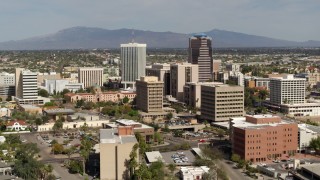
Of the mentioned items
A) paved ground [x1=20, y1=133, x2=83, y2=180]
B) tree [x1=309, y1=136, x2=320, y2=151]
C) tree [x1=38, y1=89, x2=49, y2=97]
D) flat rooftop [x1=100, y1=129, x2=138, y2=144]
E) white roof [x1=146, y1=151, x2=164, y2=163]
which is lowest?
paved ground [x1=20, y1=133, x2=83, y2=180]

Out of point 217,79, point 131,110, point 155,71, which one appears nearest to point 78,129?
point 131,110

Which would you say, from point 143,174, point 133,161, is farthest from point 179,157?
point 143,174

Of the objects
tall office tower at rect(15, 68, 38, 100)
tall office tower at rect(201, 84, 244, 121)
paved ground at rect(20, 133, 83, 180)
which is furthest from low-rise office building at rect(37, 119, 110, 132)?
tall office tower at rect(15, 68, 38, 100)

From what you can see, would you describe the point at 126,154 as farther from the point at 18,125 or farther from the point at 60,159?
the point at 18,125

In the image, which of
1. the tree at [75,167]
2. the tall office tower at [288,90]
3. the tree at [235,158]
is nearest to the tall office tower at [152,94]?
the tall office tower at [288,90]

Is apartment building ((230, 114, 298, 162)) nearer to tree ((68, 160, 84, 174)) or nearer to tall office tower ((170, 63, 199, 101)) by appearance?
tree ((68, 160, 84, 174))

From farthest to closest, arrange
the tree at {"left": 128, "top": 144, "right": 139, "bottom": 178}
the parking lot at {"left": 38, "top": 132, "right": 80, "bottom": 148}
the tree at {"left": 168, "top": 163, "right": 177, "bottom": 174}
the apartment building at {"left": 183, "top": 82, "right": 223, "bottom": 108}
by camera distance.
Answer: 1. the apartment building at {"left": 183, "top": 82, "right": 223, "bottom": 108}
2. the parking lot at {"left": 38, "top": 132, "right": 80, "bottom": 148}
3. the tree at {"left": 168, "top": 163, "right": 177, "bottom": 174}
4. the tree at {"left": 128, "top": 144, "right": 139, "bottom": 178}
